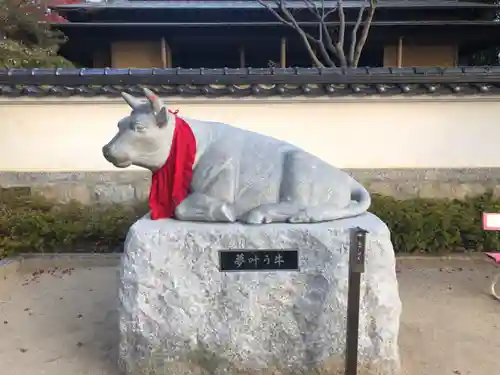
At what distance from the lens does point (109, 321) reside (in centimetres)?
454

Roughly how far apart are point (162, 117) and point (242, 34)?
995cm

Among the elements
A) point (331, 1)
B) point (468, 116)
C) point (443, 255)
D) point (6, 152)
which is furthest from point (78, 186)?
point (331, 1)

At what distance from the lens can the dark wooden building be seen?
40.0 ft

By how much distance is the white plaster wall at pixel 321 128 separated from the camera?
7359mm

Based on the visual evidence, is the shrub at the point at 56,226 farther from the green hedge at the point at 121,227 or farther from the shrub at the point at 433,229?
the shrub at the point at 433,229

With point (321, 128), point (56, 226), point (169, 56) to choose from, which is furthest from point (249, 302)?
point (169, 56)

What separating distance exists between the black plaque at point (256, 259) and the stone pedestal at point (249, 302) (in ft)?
0.12

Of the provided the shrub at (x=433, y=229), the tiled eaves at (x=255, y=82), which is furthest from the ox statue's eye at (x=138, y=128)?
the shrub at (x=433, y=229)

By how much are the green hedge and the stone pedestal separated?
3618 mm

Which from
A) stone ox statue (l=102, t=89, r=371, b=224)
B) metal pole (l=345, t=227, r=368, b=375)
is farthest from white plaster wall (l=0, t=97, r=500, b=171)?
metal pole (l=345, t=227, r=368, b=375)

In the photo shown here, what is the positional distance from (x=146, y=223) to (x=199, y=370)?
1065 mm

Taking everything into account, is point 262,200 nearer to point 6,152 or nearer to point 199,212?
point 199,212

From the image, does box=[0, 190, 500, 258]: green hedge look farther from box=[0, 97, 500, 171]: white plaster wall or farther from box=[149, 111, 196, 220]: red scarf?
box=[149, 111, 196, 220]: red scarf

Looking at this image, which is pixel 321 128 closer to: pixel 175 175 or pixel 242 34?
pixel 175 175
